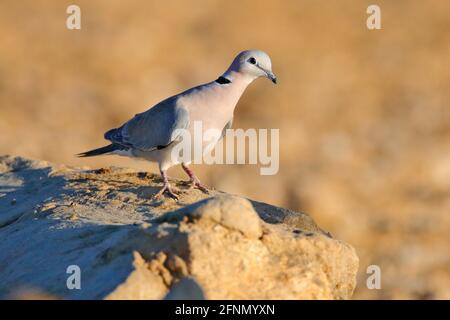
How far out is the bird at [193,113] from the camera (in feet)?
24.5

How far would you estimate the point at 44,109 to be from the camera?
51.1ft

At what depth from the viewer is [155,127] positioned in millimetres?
7773

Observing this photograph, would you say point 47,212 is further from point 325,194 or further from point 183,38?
point 183,38

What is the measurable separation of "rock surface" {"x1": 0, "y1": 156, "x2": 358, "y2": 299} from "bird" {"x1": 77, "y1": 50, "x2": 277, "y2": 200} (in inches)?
38.1

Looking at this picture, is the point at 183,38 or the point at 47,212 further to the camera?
the point at 183,38

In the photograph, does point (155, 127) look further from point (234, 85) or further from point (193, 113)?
point (234, 85)

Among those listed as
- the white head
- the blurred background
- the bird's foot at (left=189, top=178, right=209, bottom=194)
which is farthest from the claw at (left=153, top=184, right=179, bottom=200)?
the blurred background

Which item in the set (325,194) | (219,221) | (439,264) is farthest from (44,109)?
(219,221)

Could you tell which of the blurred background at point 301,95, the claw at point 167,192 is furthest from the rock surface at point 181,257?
the blurred background at point 301,95

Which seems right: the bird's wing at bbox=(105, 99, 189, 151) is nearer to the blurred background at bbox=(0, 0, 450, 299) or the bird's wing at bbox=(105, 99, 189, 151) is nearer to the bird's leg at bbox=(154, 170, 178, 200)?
the bird's leg at bbox=(154, 170, 178, 200)

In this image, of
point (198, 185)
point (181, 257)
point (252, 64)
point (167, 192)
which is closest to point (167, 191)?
point (167, 192)

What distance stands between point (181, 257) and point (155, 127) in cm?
271

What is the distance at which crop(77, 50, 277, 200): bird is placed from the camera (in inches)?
294
